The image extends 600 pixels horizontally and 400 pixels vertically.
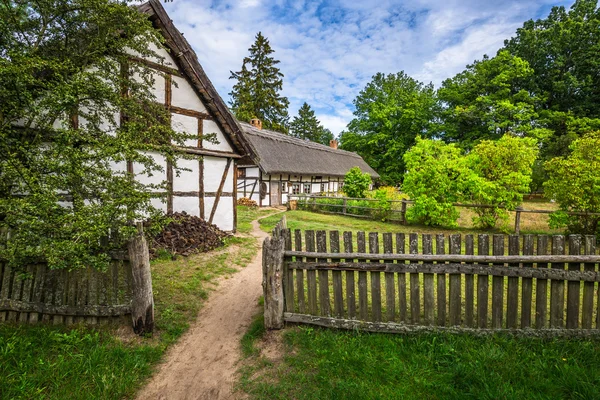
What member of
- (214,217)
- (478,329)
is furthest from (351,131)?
(478,329)

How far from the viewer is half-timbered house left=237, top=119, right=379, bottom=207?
19328 mm

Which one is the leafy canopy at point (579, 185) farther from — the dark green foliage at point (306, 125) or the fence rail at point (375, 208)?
the dark green foliage at point (306, 125)

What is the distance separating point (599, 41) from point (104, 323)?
3574 cm

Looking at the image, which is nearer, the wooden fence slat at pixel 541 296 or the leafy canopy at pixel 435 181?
Result: the wooden fence slat at pixel 541 296

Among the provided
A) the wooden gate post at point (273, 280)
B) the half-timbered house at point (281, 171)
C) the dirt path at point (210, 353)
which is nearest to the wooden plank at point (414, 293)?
the wooden gate post at point (273, 280)

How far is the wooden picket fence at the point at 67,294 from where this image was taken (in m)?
3.45

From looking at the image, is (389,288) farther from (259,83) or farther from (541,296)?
(259,83)

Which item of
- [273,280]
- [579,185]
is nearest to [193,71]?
[273,280]

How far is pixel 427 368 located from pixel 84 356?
3.68 meters

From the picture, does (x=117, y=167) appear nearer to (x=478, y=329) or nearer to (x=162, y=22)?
(x=162, y=22)

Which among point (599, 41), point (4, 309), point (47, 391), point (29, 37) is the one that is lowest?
point (47, 391)

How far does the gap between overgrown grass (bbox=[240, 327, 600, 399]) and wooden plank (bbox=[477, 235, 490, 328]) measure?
205 millimetres

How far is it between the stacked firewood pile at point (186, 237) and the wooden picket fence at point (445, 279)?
4.21m

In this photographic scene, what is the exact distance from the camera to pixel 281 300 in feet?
11.3
